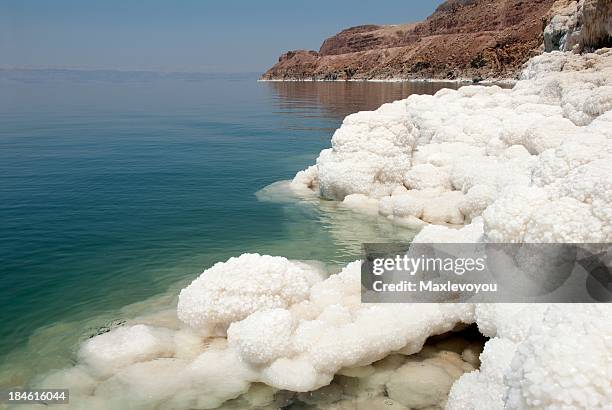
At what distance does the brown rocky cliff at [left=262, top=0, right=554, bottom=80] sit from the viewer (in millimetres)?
111312

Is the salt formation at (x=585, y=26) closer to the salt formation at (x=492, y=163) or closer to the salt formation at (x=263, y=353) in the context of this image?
the salt formation at (x=492, y=163)

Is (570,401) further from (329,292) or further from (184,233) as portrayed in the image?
(184,233)

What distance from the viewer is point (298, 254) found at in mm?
10781

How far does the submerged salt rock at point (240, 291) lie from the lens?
6988 millimetres

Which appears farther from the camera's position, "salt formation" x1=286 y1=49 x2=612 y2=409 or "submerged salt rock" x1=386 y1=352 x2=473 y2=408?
"submerged salt rock" x1=386 y1=352 x2=473 y2=408

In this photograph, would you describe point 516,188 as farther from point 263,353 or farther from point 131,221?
point 131,221

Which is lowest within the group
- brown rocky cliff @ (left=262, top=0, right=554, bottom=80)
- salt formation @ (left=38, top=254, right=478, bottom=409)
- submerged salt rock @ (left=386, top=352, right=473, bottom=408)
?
Result: submerged salt rock @ (left=386, top=352, right=473, bottom=408)

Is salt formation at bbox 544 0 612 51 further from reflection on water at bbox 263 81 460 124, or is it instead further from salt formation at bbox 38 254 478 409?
salt formation at bbox 38 254 478 409

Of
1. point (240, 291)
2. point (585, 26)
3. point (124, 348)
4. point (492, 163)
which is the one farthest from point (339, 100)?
point (124, 348)

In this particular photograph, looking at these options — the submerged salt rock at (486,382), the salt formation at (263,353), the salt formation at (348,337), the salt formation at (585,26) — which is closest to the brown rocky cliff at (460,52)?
the salt formation at (585,26)

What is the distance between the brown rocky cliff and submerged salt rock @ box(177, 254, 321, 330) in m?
99.8

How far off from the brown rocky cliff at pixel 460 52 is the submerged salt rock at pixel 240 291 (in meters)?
99.8

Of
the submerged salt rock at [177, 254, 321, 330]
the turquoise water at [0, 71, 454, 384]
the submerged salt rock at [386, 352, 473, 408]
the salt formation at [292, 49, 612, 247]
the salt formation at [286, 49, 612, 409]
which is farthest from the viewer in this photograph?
the turquoise water at [0, 71, 454, 384]

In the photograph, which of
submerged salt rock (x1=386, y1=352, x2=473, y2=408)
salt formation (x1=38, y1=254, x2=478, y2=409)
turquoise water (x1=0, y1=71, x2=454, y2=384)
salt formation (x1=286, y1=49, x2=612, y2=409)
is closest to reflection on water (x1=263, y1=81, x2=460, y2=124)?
turquoise water (x1=0, y1=71, x2=454, y2=384)
